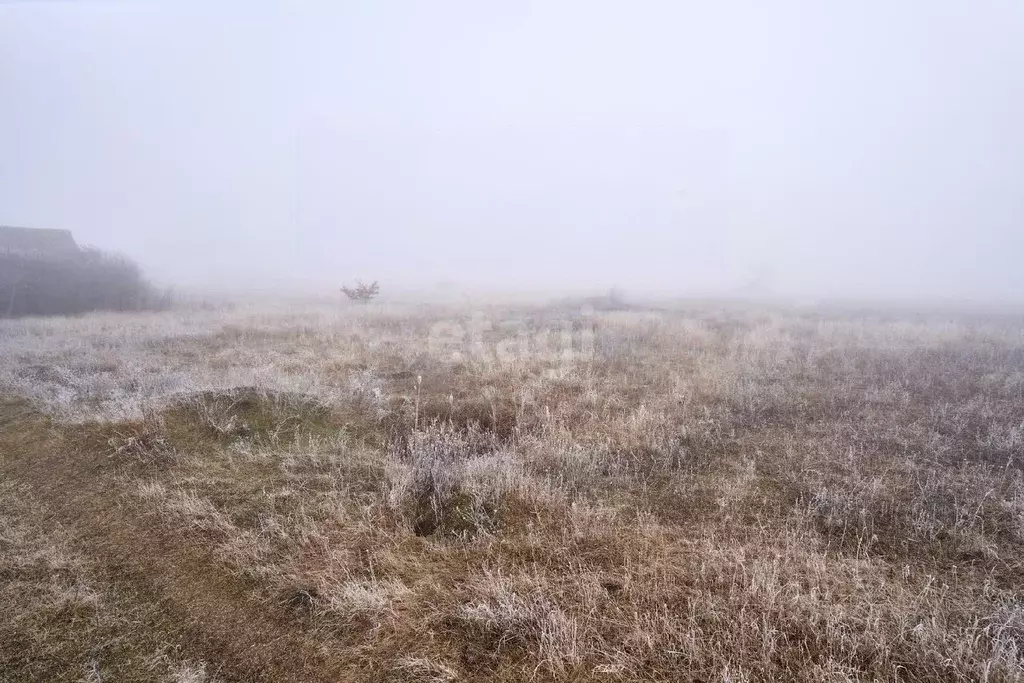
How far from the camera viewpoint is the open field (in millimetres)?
3254

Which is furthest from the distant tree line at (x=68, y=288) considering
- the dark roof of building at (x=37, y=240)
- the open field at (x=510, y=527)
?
the open field at (x=510, y=527)

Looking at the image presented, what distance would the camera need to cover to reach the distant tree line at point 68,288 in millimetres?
22641

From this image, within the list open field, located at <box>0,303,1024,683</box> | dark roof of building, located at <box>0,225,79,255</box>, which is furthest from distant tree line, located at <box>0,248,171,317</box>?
open field, located at <box>0,303,1024,683</box>

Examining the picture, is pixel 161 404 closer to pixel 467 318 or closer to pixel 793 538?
pixel 793 538

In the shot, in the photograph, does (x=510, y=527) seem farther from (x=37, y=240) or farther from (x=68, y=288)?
(x=37, y=240)

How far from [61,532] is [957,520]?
9.44 meters

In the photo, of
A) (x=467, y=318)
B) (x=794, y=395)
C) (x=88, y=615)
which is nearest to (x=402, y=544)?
(x=88, y=615)

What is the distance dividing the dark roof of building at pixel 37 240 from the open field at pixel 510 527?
31502 millimetres

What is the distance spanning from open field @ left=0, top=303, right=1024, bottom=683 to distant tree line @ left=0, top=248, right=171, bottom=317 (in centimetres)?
1724

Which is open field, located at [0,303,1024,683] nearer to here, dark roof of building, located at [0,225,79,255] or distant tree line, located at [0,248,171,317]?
distant tree line, located at [0,248,171,317]

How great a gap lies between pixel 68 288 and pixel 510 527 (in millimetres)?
31618

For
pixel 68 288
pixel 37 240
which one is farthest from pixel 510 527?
pixel 37 240

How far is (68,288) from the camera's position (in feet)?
81.4

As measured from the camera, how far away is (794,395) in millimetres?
9523
